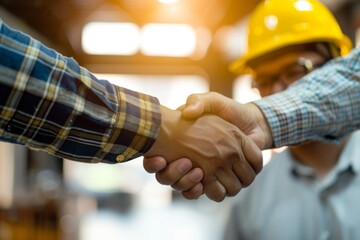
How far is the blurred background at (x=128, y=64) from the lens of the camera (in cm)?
667

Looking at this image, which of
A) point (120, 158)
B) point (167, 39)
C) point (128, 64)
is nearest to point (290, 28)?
point (120, 158)

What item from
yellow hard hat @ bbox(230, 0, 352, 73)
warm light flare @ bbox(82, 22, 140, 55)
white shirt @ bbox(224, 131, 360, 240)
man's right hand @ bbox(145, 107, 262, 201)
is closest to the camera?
man's right hand @ bbox(145, 107, 262, 201)

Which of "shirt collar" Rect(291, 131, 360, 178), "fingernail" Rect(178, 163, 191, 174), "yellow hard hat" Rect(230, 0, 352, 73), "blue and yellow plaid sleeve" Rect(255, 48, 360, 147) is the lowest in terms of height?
"shirt collar" Rect(291, 131, 360, 178)

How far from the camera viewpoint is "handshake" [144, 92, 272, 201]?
2.02 meters

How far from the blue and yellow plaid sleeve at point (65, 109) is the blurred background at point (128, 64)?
156 inches

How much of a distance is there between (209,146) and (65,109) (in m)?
0.62

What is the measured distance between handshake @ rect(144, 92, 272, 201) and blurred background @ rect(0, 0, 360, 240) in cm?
378

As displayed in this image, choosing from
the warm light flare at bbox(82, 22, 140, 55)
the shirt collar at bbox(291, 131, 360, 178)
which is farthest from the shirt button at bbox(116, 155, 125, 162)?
the warm light flare at bbox(82, 22, 140, 55)

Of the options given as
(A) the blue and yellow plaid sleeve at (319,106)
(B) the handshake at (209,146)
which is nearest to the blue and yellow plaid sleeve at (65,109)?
(B) the handshake at (209,146)

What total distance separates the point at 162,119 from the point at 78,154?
13.1 inches

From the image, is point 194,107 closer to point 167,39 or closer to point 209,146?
point 209,146

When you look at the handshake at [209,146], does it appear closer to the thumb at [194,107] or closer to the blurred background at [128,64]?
the thumb at [194,107]

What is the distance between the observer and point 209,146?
6.84ft

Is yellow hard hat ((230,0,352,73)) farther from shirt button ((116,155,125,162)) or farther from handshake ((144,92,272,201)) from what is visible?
shirt button ((116,155,125,162))
